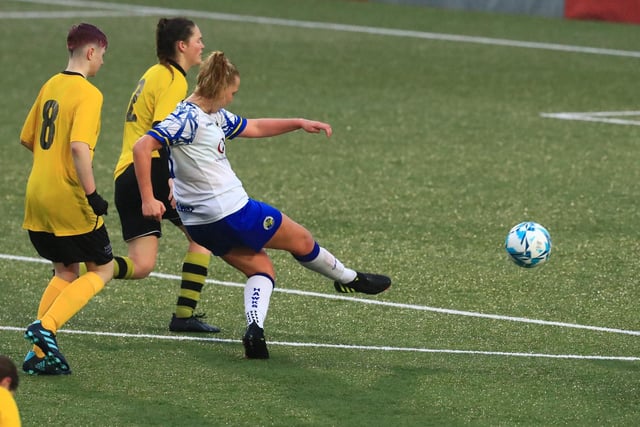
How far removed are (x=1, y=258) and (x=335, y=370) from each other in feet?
11.9

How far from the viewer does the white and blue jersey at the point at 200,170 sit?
7543 mm

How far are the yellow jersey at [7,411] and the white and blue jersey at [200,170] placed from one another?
2613 mm

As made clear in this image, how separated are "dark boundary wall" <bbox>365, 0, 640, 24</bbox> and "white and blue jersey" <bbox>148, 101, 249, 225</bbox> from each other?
19217 millimetres

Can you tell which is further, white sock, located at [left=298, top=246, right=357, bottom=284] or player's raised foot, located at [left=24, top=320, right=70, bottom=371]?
white sock, located at [left=298, top=246, right=357, bottom=284]

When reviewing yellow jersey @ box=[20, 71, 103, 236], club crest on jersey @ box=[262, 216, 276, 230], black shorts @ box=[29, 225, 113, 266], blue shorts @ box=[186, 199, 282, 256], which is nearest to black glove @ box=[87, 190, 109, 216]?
yellow jersey @ box=[20, 71, 103, 236]

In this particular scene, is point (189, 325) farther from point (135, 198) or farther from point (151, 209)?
point (151, 209)

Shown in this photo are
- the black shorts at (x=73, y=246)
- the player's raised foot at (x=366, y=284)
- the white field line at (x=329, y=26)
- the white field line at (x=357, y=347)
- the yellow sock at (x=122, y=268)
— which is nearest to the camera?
the black shorts at (x=73, y=246)

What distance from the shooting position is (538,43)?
2361 centimetres

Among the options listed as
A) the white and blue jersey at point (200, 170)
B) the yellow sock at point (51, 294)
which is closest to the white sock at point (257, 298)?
the white and blue jersey at point (200, 170)

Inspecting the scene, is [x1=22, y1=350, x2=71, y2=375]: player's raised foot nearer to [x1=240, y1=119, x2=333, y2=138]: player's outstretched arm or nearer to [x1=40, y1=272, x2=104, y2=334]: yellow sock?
[x1=40, y1=272, x2=104, y2=334]: yellow sock

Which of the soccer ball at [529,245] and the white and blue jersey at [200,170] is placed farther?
the soccer ball at [529,245]

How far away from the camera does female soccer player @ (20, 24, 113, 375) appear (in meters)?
7.24

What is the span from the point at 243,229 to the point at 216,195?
0.24 metres

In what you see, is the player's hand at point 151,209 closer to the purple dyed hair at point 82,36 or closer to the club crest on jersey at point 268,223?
the club crest on jersey at point 268,223
